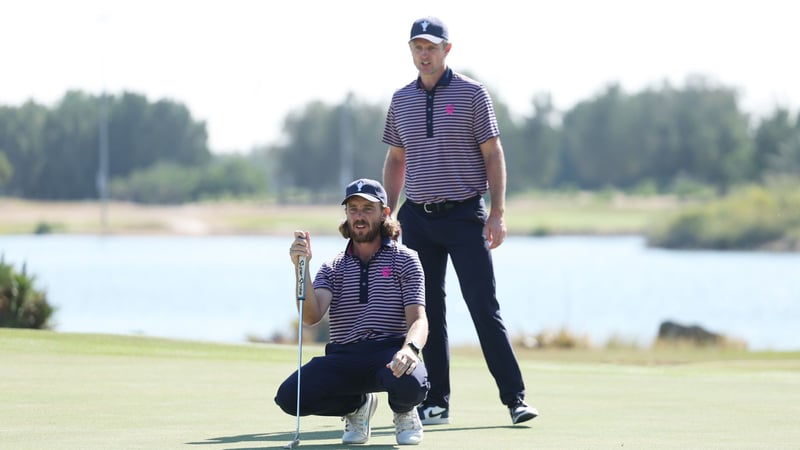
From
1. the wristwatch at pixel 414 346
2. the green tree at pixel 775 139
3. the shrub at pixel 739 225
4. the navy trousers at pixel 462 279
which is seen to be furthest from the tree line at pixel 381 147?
the wristwatch at pixel 414 346

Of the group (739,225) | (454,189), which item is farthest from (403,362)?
(739,225)

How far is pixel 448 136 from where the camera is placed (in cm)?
747

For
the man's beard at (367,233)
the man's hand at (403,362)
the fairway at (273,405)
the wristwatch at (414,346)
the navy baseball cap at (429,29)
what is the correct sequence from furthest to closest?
the navy baseball cap at (429,29) < the man's beard at (367,233) < the fairway at (273,405) < the wristwatch at (414,346) < the man's hand at (403,362)

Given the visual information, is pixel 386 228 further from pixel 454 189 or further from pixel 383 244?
pixel 454 189

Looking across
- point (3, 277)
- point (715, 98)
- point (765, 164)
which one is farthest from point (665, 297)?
point (715, 98)

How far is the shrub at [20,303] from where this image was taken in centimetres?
1542

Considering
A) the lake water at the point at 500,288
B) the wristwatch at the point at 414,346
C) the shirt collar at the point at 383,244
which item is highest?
the shirt collar at the point at 383,244

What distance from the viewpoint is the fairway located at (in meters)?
6.57

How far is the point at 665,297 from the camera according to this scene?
49000mm

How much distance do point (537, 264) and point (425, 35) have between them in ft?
197

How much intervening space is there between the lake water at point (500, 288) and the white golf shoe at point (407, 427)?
43.8 ft

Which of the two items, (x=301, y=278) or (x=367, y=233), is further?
(x=367, y=233)

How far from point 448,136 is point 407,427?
1.62 m

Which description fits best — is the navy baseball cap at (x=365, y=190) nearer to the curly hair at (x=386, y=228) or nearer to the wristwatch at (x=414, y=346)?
the curly hair at (x=386, y=228)
